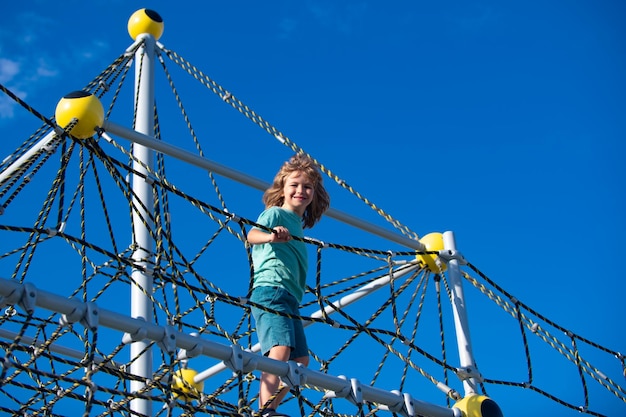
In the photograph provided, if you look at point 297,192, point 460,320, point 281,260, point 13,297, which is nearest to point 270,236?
point 281,260

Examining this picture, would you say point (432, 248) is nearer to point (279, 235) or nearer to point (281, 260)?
point (281, 260)

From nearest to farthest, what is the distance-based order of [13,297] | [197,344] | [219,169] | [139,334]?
[13,297], [139,334], [197,344], [219,169]

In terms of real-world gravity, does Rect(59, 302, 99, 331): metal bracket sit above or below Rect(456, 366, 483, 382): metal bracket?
below

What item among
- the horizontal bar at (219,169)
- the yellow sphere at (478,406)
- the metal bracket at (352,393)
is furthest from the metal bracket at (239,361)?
the horizontal bar at (219,169)

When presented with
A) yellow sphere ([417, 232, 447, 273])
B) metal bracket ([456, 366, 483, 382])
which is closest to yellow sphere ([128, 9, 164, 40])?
yellow sphere ([417, 232, 447, 273])

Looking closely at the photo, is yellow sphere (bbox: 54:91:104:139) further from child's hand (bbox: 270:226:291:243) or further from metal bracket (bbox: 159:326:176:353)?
metal bracket (bbox: 159:326:176:353)

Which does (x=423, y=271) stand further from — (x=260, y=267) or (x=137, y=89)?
(x=137, y=89)

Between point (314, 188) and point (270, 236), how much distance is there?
629 millimetres

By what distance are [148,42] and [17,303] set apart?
3.13 metres

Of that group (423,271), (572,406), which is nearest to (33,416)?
(423,271)

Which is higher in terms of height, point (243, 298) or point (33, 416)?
point (243, 298)

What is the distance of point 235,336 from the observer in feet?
18.2

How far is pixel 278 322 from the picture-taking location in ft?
12.5

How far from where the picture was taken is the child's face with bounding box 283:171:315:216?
432cm
